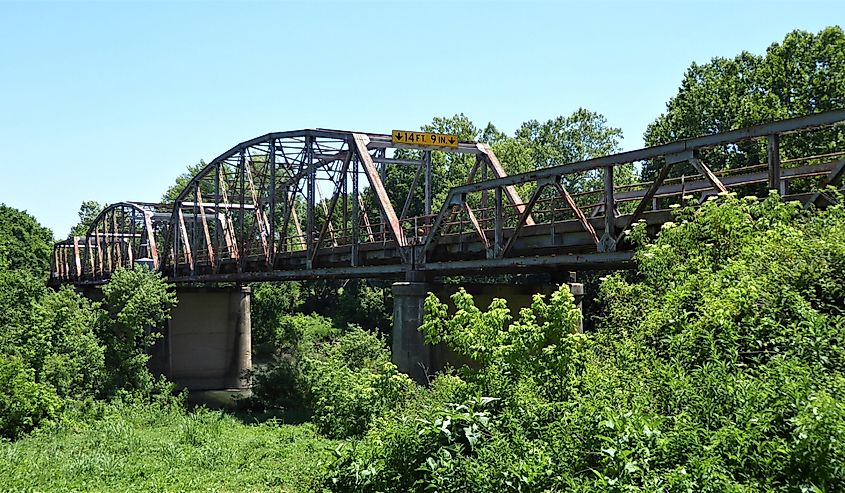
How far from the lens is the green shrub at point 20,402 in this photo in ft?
97.7

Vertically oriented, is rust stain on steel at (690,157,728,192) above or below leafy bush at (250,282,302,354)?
above

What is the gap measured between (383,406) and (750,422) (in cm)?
1038

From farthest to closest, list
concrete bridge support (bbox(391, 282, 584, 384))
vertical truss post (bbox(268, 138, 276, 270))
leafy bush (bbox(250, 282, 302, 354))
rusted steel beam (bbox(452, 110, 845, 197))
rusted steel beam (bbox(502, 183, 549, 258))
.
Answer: leafy bush (bbox(250, 282, 302, 354)) < vertical truss post (bbox(268, 138, 276, 270)) < concrete bridge support (bbox(391, 282, 584, 384)) < rusted steel beam (bbox(502, 183, 549, 258)) < rusted steel beam (bbox(452, 110, 845, 197))

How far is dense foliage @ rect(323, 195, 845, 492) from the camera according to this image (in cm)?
815

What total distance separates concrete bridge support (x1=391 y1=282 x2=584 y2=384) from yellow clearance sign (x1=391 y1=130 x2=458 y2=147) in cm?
837

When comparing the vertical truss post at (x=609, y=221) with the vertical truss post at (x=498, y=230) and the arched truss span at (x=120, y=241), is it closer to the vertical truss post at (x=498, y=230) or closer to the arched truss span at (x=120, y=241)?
the vertical truss post at (x=498, y=230)

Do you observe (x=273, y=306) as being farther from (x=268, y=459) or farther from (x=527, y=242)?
(x=527, y=242)

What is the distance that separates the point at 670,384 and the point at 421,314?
14.1 meters

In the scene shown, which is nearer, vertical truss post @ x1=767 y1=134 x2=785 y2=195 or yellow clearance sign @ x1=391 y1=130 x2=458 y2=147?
vertical truss post @ x1=767 y1=134 x2=785 y2=195

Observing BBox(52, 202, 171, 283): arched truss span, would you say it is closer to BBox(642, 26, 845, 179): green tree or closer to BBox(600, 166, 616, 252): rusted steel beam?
BBox(642, 26, 845, 179): green tree

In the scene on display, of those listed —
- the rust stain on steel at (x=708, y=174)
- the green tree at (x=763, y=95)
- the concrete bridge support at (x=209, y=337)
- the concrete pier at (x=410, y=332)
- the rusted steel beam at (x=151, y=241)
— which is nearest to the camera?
the rust stain on steel at (x=708, y=174)

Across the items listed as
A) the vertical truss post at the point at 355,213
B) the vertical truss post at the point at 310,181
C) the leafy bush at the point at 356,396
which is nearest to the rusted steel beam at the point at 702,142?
the leafy bush at the point at 356,396

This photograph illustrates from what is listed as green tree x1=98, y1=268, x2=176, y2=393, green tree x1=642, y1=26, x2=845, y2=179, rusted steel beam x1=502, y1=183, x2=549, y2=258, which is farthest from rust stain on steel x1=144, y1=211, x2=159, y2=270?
rusted steel beam x1=502, y1=183, x2=549, y2=258

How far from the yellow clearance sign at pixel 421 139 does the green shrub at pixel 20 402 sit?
1661 cm
